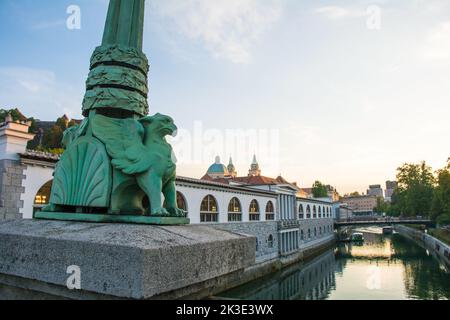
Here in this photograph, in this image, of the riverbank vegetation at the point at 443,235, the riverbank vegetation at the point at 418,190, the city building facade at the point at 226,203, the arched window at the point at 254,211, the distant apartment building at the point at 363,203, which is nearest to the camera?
the city building facade at the point at 226,203

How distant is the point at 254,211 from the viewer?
30547 millimetres

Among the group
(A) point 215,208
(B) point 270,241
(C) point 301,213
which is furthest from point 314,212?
(A) point 215,208

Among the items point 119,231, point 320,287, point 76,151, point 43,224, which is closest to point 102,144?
point 76,151

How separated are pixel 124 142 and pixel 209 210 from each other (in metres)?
20.2

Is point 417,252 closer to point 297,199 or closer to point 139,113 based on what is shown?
point 297,199

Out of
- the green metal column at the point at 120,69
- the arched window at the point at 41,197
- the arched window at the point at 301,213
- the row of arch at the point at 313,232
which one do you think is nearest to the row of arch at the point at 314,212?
the arched window at the point at 301,213

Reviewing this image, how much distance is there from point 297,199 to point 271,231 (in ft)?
42.4

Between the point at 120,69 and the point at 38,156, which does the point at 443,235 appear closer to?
the point at 38,156

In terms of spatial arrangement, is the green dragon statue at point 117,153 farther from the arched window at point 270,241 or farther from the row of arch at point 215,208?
the arched window at point 270,241

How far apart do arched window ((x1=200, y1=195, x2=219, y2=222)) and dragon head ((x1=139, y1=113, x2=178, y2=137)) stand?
63.1 feet

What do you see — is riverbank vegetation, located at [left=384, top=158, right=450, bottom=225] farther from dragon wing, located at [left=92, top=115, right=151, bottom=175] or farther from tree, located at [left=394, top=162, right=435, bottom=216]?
dragon wing, located at [left=92, top=115, right=151, bottom=175]

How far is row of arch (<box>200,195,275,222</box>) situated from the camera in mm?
23333

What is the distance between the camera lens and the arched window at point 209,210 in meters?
23.0

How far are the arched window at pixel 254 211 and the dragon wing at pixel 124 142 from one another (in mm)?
26251
